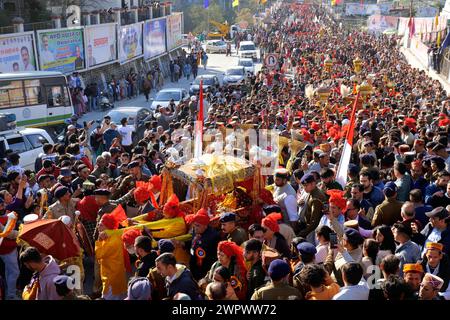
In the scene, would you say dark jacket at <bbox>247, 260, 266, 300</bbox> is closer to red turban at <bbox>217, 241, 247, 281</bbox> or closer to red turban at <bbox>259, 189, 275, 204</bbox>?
red turban at <bbox>217, 241, 247, 281</bbox>

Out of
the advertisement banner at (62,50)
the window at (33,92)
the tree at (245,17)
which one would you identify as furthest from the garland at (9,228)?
the tree at (245,17)

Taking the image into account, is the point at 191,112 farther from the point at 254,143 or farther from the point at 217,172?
the point at 217,172

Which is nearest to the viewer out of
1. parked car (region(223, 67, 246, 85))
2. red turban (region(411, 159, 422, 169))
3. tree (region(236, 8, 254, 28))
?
red turban (region(411, 159, 422, 169))

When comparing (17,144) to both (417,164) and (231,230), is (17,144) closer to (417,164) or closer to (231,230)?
(231,230)

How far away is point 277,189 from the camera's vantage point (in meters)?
8.37

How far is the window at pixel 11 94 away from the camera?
19391mm

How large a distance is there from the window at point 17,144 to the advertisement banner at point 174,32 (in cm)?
3012

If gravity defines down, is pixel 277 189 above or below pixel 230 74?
above

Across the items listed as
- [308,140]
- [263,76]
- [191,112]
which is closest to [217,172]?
[308,140]

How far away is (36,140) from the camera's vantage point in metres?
14.3

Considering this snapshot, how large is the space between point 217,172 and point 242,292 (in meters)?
2.36

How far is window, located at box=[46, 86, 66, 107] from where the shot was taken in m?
20.7

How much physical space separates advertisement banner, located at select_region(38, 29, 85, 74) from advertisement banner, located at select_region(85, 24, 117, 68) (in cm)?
84

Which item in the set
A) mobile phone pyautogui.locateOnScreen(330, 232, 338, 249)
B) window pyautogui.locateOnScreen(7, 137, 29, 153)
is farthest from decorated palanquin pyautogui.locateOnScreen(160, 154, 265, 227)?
window pyautogui.locateOnScreen(7, 137, 29, 153)
